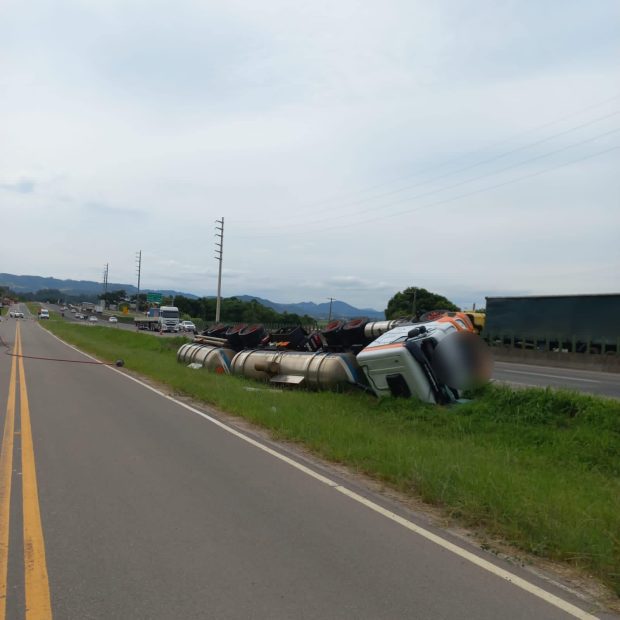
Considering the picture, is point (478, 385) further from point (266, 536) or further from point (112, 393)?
point (112, 393)

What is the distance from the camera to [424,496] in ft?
21.5

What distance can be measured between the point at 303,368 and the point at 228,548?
10.5 metres

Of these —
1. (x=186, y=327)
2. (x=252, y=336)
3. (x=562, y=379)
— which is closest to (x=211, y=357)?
(x=252, y=336)

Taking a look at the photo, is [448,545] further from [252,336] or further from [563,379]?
[563,379]

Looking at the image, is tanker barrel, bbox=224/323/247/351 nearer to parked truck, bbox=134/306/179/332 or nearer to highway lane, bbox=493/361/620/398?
highway lane, bbox=493/361/620/398

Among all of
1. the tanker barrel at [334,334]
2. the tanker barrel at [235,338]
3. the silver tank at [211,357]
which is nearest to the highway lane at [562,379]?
the tanker barrel at [334,334]

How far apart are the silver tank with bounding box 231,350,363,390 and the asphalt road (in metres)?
6.01

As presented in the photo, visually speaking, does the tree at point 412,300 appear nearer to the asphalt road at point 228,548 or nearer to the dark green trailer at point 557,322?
the dark green trailer at point 557,322

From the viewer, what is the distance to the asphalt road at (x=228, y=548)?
4.00 metres

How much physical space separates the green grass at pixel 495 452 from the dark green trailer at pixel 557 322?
1482 cm

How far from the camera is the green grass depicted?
5445 mm

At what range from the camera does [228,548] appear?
495cm

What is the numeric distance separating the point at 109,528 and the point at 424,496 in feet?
10.5

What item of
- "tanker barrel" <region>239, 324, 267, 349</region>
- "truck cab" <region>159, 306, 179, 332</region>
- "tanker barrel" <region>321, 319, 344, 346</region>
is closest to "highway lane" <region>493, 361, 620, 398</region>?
"tanker barrel" <region>321, 319, 344, 346</region>
